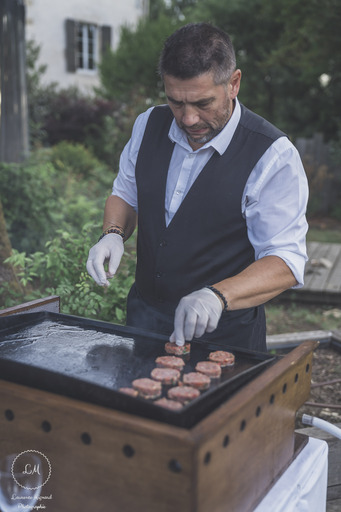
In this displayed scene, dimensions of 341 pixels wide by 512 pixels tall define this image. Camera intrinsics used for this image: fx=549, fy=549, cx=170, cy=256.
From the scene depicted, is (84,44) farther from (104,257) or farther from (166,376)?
(166,376)

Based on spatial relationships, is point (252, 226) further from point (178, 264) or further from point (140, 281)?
point (140, 281)

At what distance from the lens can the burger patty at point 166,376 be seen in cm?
133

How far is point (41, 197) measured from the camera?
4691mm

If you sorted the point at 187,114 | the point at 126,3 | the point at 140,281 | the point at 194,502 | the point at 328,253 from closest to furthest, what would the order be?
the point at 194,502
the point at 187,114
the point at 140,281
the point at 328,253
the point at 126,3

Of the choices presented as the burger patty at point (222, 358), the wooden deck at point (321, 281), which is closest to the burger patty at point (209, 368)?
the burger patty at point (222, 358)

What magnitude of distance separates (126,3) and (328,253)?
1143 cm

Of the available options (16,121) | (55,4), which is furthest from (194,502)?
(55,4)

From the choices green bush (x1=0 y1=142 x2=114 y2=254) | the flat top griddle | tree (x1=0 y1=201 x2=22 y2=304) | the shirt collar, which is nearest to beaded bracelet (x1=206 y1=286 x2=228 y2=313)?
the flat top griddle

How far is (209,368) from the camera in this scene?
139 centimetres

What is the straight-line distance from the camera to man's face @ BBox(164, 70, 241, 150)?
1.64 meters

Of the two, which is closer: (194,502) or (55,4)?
(194,502)

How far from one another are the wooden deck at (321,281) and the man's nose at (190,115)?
3.72 metres

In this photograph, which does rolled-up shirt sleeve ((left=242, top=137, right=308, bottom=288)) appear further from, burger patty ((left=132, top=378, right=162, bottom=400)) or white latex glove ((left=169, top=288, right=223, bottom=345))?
burger patty ((left=132, top=378, right=162, bottom=400))

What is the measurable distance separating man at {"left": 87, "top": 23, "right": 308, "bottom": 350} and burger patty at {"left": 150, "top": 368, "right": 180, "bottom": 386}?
0.45 ft
